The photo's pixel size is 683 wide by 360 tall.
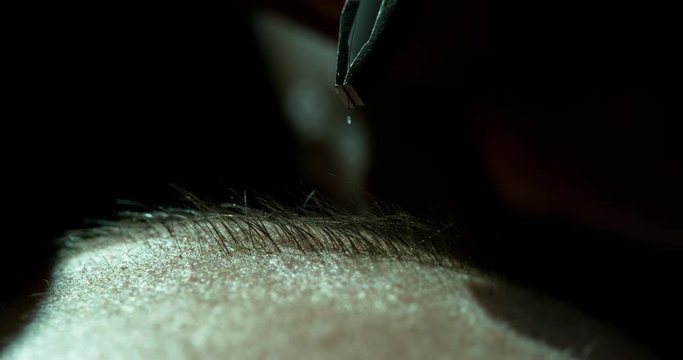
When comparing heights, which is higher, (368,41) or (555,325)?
(368,41)

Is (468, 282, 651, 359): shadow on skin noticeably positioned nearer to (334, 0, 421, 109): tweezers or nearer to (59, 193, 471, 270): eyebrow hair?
(59, 193, 471, 270): eyebrow hair

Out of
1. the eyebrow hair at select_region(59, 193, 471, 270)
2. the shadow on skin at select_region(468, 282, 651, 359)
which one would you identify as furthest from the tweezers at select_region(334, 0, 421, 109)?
the shadow on skin at select_region(468, 282, 651, 359)

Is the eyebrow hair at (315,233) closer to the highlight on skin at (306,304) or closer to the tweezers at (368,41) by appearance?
the highlight on skin at (306,304)

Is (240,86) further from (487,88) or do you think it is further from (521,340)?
(521,340)

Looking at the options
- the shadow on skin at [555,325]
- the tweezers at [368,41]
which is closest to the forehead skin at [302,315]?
the shadow on skin at [555,325]

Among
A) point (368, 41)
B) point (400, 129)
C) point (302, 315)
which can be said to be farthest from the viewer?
point (400, 129)

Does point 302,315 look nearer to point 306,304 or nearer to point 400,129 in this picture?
point 306,304

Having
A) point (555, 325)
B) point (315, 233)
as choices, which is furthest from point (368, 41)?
point (555, 325)
